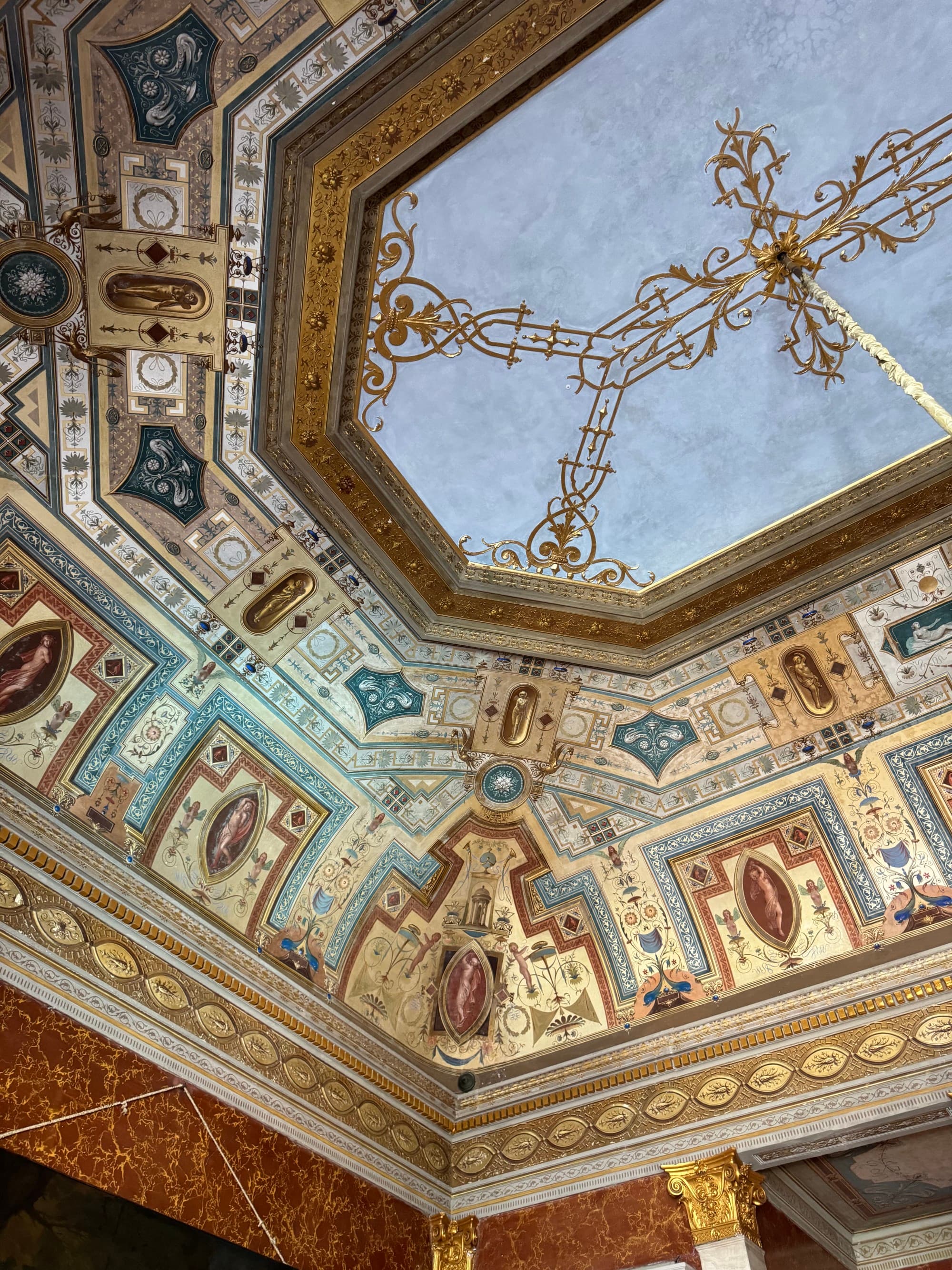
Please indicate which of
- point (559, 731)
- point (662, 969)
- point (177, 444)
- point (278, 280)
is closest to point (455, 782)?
point (559, 731)

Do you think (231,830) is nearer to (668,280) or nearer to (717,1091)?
(717,1091)

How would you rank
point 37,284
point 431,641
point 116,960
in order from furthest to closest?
point 431,641 → point 116,960 → point 37,284

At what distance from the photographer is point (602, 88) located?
7078mm

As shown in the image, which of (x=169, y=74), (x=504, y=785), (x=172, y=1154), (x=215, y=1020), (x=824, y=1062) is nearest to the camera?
(x=169, y=74)

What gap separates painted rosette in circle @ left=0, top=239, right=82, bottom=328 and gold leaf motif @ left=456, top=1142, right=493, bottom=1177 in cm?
994

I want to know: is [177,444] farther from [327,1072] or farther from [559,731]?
[327,1072]

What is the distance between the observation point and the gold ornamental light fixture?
7465mm

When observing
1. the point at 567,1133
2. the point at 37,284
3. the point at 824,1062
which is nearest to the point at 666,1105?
the point at 567,1133

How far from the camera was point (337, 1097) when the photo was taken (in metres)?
9.90

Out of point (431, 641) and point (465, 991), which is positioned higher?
point (431, 641)

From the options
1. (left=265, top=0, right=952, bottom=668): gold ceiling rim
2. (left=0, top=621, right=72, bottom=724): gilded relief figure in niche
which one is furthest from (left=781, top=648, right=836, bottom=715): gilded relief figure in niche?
(left=0, top=621, right=72, bottom=724): gilded relief figure in niche

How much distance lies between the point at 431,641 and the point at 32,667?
3.93m

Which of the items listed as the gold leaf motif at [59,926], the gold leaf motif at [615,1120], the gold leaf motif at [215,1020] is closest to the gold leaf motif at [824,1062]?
the gold leaf motif at [615,1120]

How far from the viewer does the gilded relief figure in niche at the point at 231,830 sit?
962 centimetres
